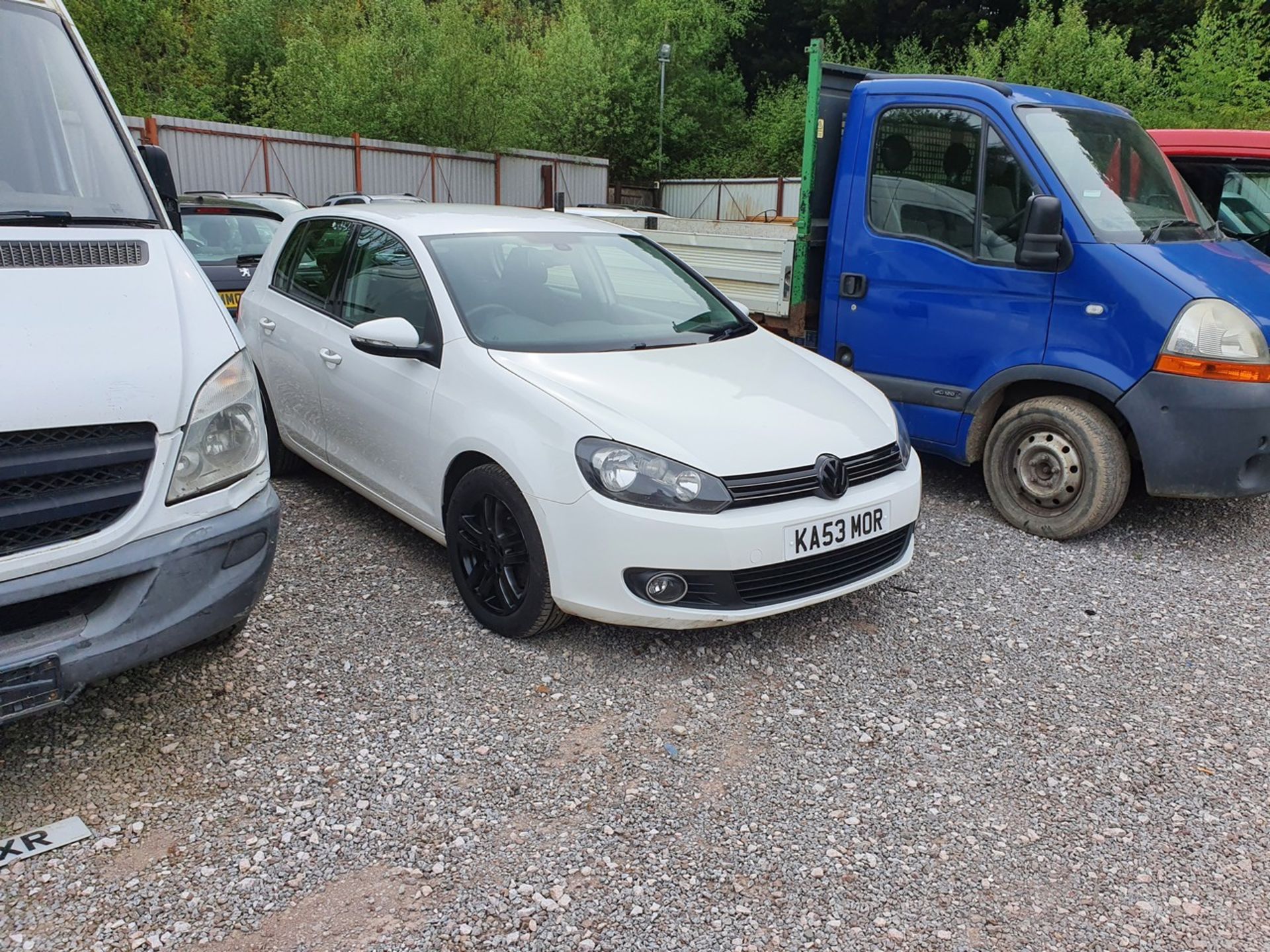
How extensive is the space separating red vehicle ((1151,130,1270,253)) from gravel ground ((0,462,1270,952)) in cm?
365

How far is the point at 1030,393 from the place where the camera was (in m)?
5.02

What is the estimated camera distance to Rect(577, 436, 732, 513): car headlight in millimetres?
3217

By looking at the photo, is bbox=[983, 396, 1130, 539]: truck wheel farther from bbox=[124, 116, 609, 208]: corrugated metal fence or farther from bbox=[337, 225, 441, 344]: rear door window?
bbox=[124, 116, 609, 208]: corrugated metal fence

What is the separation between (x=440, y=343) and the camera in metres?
3.84

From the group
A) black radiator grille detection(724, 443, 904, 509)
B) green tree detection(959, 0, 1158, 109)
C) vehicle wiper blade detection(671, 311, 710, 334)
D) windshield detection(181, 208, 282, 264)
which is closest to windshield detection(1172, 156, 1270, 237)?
vehicle wiper blade detection(671, 311, 710, 334)

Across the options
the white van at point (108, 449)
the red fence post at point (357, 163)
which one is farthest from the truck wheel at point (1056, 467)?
the red fence post at point (357, 163)

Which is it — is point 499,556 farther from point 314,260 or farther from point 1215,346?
point 1215,346

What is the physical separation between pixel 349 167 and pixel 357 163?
0.64 feet

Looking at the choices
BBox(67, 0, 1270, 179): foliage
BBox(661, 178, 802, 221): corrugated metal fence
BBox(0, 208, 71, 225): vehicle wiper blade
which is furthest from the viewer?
BBox(661, 178, 802, 221): corrugated metal fence

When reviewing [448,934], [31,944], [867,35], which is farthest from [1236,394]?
[867,35]

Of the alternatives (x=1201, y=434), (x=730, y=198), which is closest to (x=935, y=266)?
(x=1201, y=434)

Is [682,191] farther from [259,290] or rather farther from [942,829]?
[942,829]

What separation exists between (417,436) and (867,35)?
3338 centimetres

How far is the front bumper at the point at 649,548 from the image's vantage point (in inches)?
126
